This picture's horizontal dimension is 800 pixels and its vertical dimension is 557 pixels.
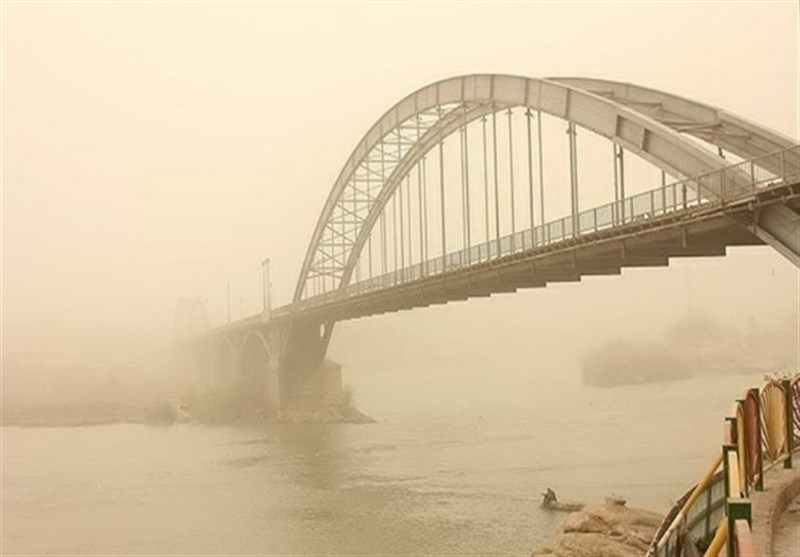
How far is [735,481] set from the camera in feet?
17.1

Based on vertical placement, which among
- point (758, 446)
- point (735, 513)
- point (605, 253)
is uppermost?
point (605, 253)

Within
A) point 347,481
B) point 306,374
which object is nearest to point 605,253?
point 347,481

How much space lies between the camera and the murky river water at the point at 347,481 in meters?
27.2

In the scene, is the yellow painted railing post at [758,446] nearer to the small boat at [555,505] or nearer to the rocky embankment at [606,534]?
the rocky embankment at [606,534]


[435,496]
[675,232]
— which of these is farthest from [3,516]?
[675,232]

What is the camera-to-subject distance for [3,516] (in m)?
33.7

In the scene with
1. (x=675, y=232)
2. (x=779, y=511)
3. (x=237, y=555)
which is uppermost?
(x=675, y=232)

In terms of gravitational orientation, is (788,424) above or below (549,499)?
above

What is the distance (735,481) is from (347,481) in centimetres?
3395

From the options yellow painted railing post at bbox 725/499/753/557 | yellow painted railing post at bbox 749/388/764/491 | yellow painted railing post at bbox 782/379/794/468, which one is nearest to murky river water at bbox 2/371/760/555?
yellow painted railing post at bbox 782/379/794/468

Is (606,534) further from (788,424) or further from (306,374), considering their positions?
(306,374)

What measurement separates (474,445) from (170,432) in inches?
1337

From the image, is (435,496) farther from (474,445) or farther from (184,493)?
(474,445)

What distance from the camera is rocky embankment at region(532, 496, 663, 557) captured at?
1580 centimetres
